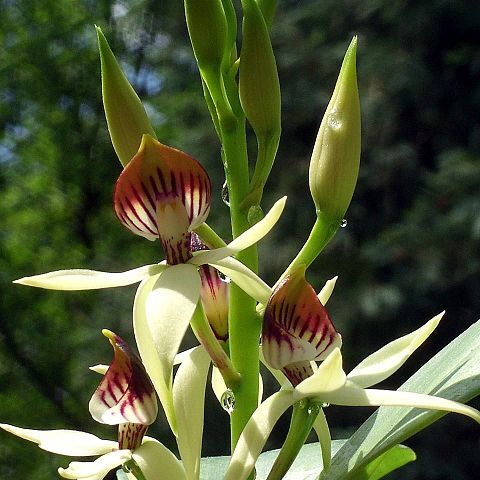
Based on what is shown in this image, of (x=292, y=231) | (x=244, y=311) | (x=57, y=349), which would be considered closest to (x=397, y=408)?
(x=244, y=311)

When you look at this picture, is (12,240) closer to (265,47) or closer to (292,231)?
(292,231)

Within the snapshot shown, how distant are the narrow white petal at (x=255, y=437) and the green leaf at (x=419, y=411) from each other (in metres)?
0.11

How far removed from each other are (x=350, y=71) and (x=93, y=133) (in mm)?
5705

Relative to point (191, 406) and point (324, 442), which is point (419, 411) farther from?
point (191, 406)

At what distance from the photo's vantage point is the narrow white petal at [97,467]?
0.79 meters

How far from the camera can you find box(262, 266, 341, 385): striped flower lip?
2.56ft

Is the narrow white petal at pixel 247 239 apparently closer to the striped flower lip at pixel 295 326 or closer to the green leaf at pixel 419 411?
the striped flower lip at pixel 295 326

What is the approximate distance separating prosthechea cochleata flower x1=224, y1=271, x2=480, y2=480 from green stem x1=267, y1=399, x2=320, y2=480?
12 mm

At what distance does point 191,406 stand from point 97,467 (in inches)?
4.4

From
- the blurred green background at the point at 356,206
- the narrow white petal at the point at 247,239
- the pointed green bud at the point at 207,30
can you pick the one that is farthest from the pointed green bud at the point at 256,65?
the blurred green background at the point at 356,206

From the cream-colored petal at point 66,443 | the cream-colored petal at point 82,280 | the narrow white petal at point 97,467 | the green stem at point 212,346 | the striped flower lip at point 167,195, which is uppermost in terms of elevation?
the striped flower lip at point 167,195

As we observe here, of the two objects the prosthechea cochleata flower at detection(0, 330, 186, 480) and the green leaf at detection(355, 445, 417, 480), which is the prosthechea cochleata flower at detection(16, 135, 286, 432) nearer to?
the prosthechea cochleata flower at detection(0, 330, 186, 480)

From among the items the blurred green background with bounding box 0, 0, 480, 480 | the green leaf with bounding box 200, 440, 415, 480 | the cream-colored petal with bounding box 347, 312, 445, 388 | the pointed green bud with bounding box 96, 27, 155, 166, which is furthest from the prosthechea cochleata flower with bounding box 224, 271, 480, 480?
the blurred green background with bounding box 0, 0, 480, 480

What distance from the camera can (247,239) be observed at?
784mm
